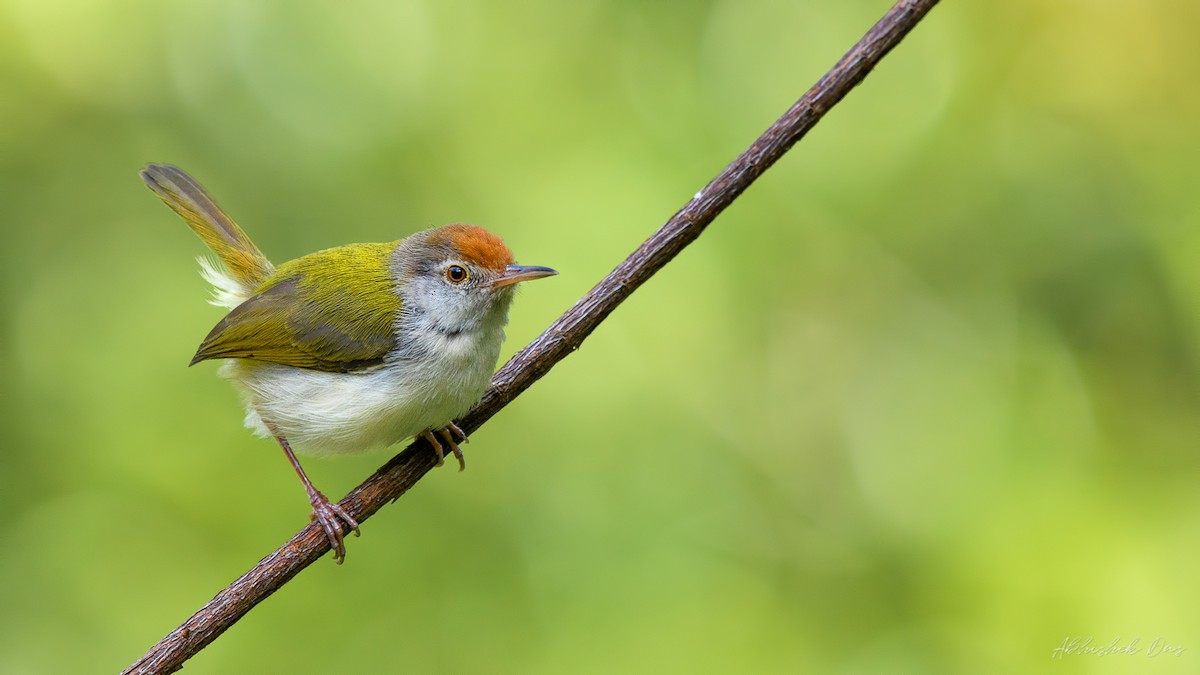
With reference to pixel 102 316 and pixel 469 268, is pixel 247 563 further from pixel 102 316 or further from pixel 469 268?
pixel 469 268

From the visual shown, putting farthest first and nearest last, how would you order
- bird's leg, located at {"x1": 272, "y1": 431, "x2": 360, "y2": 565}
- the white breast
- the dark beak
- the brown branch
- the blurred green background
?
the blurred green background < the dark beak < the white breast < bird's leg, located at {"x1": 272, "y1": 431, "x2": 360, "y2": 565} < the brown branch

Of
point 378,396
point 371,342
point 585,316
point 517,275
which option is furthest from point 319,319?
point 585,316

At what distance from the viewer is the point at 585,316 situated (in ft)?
10.3

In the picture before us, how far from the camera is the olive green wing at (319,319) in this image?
12.1 ft

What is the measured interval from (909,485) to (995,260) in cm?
131

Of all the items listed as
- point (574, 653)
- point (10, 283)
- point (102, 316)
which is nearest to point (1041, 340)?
point (574, 653)

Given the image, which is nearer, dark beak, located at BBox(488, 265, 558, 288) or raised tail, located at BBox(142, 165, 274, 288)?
dark beak, located at BBox(488, 265, 558, 288)

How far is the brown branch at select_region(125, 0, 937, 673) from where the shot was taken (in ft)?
8.91

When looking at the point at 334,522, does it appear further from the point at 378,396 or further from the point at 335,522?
the point at 378,396

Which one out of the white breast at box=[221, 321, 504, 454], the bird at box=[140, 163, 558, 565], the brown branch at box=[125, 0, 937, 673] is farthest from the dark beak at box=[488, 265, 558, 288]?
the brown branch at box=[125, 0, 937, 673]

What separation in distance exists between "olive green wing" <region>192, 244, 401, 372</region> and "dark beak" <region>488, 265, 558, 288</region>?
39 centimetres

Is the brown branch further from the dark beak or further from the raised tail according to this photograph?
the raised tail

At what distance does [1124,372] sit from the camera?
518cm

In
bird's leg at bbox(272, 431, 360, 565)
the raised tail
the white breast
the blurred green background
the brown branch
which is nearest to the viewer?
the brown branch
